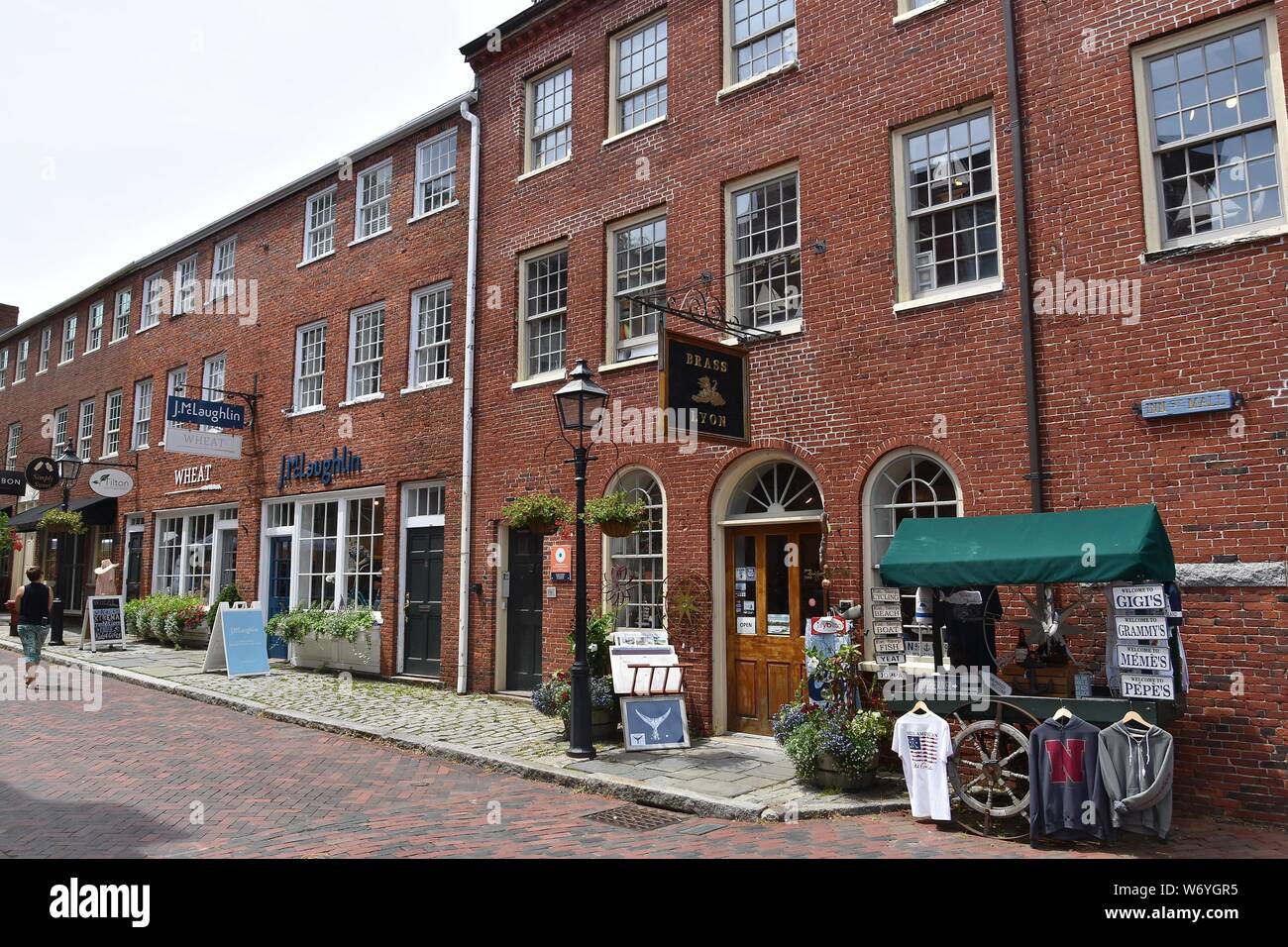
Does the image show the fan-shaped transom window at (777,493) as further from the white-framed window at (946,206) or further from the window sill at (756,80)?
the window sill at (756,80)

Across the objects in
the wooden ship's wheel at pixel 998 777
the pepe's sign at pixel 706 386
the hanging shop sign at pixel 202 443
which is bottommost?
the wooden ship's wheel at pixel 998 777

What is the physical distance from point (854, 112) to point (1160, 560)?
19.3 feet

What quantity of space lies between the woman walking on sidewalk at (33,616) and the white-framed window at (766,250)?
11.6 metres

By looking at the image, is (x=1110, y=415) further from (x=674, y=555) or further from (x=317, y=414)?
(x=317, y=414)

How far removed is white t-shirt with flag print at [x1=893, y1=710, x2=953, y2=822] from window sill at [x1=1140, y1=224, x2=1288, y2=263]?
170 inches

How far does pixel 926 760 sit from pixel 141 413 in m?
21.9

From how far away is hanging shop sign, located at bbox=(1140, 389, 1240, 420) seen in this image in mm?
7551

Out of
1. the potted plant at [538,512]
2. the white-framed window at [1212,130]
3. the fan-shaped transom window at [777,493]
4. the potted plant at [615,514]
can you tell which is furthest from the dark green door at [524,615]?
the white-framed window at [1212,130]

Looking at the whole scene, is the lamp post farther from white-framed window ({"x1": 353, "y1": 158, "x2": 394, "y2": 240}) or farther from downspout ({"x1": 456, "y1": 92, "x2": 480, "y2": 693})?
white-framed window ({"x1": 353, "y1": 158, "x2": 394, "y2": 240})

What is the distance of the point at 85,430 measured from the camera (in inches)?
1009

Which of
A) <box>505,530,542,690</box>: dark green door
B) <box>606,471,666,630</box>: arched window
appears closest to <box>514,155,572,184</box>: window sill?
<box>606,471,666,630</box>: arched window

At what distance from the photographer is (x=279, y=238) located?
1936cm

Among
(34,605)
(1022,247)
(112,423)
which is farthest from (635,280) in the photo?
(112,423)

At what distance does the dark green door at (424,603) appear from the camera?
1503 cm
